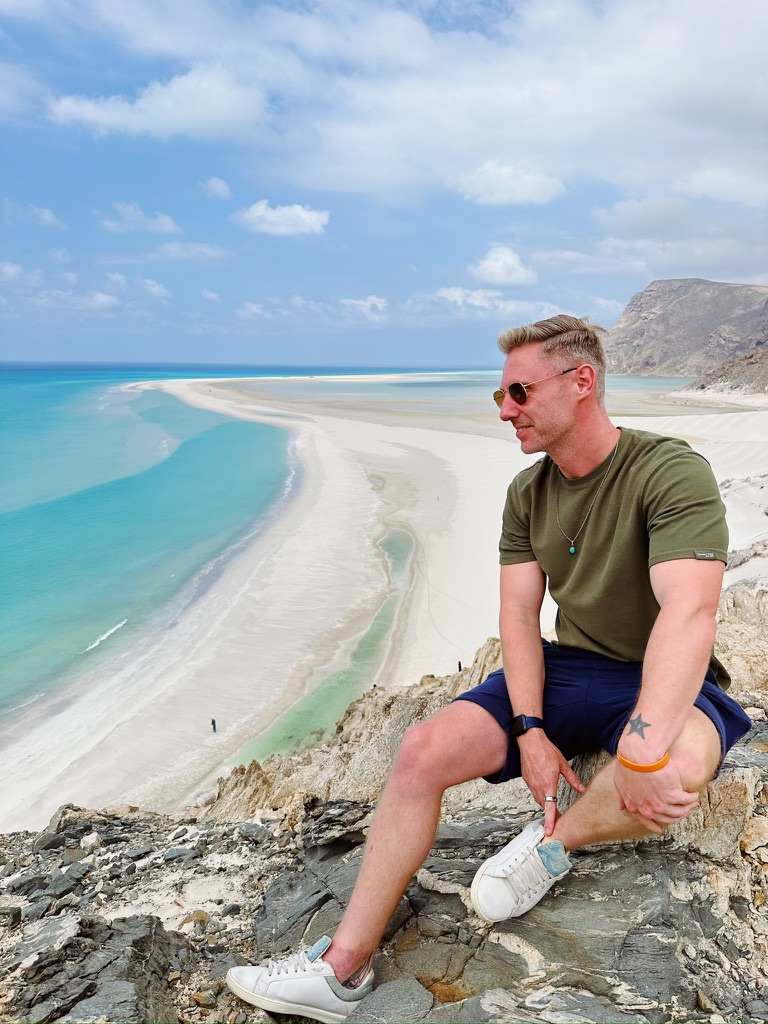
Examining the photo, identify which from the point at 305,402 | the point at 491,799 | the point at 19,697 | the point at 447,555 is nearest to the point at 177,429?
the point at 305,402

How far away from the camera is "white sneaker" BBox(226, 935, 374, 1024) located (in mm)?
2576

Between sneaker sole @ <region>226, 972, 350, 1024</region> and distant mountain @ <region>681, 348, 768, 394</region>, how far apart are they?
59.2 meters

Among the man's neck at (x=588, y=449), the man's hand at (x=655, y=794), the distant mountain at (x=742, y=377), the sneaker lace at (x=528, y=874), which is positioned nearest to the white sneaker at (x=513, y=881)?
the sneaker lace at (x=528, y=874)

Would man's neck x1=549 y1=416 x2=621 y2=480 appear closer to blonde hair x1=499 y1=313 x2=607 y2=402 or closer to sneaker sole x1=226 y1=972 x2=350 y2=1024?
blonde hair x1=499 y1=313 x2=607 y2=402

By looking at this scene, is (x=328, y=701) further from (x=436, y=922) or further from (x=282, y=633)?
(x=436, y=922)

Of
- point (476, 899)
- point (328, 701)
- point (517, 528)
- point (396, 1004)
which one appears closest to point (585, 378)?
point (517, 528)

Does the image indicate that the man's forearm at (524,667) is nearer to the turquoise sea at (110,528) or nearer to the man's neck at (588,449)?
the man's neck at (588,449)

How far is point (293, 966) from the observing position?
2648 mm

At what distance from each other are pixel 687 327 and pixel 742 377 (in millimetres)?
80163

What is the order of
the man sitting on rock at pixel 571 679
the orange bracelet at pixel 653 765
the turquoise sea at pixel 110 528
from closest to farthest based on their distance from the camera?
the orange bracelet at pixel 653 765 → the man sitting on rock at pixel 571 679 → the turquoise sea at pixel 110 528

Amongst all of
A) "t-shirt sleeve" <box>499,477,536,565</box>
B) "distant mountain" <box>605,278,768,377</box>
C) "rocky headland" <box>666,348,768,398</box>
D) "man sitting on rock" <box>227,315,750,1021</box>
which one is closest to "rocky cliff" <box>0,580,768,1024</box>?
"man sitting on rock" <box>227,315,750,1021</box>

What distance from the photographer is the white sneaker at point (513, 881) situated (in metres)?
2.75

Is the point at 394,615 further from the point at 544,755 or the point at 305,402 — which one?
the point at 305,402

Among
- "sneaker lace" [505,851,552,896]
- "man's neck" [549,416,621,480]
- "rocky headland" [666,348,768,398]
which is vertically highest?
"rocky headland" [666,348,768,398]
